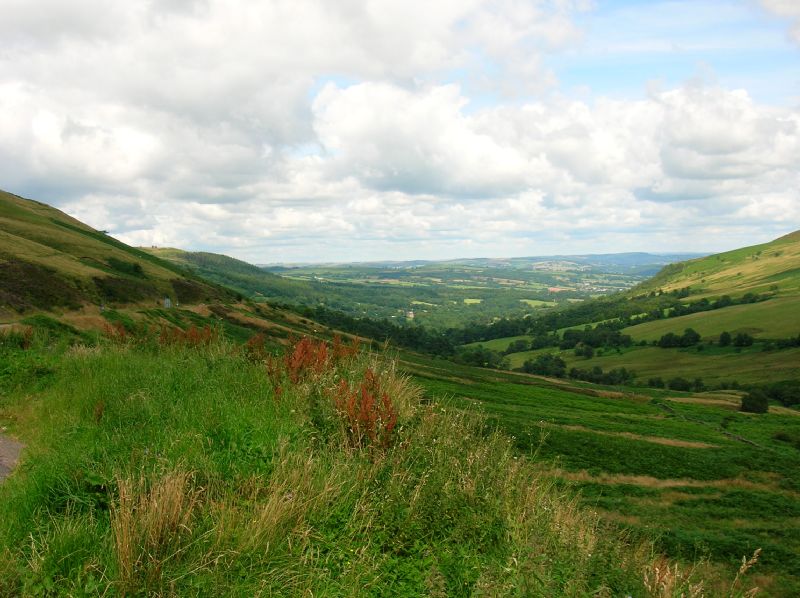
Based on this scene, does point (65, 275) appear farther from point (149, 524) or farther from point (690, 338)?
point (690, 338)

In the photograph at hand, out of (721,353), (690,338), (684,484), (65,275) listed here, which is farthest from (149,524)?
(690,338)

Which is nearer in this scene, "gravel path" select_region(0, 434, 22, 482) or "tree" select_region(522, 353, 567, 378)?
"gravel path" select_region(0, 434, 22, 482)

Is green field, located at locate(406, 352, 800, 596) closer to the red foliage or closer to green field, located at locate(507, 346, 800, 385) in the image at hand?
the red foliage

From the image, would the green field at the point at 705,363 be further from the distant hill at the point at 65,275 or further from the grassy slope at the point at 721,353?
the distant hill at the point at 65,275

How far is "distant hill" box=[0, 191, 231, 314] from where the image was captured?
2402 inches

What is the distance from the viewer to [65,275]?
235 ft

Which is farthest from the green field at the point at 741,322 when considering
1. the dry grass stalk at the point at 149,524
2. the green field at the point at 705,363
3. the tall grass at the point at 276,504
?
the dry grass stalk at the point at 149,524

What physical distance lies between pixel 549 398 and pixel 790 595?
64.2 m

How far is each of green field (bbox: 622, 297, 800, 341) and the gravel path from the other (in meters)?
178

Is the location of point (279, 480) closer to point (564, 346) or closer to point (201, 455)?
point (201, 455)

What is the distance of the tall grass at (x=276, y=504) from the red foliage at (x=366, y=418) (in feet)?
0.10

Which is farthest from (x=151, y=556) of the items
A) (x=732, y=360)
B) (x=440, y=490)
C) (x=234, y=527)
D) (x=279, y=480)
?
(x=732, y=360)

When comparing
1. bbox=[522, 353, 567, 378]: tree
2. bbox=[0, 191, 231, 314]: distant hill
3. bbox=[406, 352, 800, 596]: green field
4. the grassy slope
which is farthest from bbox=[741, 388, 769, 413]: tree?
bbox=[0, 191, 231, 314]: distant hill

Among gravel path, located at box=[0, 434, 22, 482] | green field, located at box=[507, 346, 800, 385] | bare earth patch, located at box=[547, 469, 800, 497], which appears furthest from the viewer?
green field, located at box=[507, 346, 800, 385]
